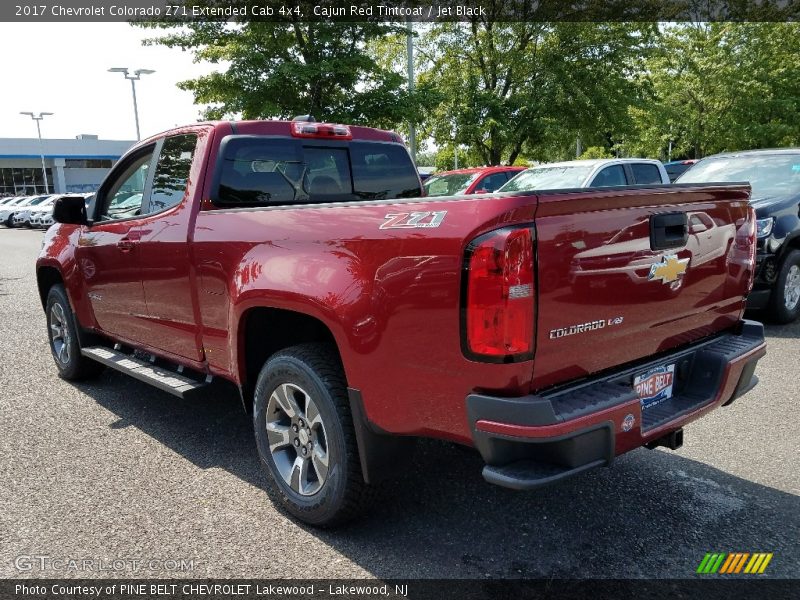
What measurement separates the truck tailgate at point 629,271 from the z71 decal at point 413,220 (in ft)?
1.21

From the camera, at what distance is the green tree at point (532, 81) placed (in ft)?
68.5

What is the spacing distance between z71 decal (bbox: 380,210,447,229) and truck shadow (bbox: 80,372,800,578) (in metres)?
1.33

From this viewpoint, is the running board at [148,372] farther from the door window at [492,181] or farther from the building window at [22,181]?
the building window at [22,181]

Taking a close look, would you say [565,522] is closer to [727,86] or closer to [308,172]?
[308,172]

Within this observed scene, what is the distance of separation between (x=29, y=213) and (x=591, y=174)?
2966 centimetres

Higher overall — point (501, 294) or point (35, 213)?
point (501, 294)

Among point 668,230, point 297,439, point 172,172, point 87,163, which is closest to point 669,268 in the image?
point 668,230

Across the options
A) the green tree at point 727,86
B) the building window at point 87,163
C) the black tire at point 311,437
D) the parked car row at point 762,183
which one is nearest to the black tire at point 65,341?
the black tire at point 311,437

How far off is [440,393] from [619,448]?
2.37 ft

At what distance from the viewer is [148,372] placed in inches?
164

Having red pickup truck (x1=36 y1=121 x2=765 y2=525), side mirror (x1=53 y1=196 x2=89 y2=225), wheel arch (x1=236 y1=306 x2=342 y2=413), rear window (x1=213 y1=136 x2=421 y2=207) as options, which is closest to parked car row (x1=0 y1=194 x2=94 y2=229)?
side mirror (x1=53 y1=196 x2=89 y2=225)

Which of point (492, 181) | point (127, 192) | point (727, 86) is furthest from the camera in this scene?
point (727, 86)

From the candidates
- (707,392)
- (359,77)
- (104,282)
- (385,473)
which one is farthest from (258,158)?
(359,77)

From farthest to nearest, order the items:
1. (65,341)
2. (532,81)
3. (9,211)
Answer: (9,211) < (532,81) < (65,341)
